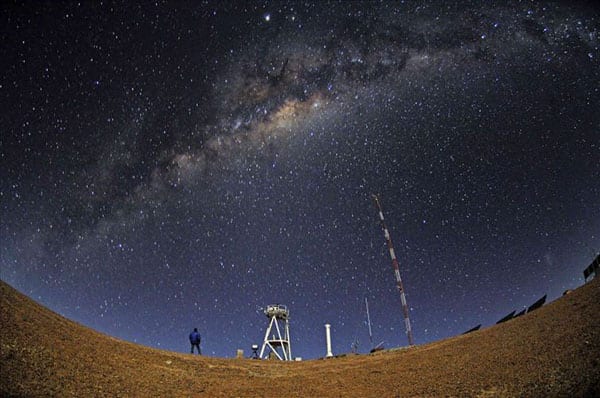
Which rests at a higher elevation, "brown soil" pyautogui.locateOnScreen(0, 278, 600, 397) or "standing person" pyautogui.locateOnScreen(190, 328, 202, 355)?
"standing person" pyautogui.locateOnScreen(190, 328, 202, 355)

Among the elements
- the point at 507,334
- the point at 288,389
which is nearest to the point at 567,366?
the point at 507,334

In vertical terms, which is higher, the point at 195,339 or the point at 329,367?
the point at 195,339

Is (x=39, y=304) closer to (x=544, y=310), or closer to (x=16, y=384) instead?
(x=16, y=384)

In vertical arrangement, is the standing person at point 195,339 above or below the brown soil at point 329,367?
above

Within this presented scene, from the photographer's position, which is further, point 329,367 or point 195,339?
point 195,339

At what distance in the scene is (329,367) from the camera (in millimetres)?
15883

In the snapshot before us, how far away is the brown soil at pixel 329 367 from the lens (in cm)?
877

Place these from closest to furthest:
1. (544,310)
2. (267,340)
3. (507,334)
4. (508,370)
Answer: (508,370)
(507,334)
(544,310)
(267,340)

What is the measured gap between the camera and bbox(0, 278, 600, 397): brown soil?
28.8ft

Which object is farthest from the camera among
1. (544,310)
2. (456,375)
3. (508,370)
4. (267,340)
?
(267,340)

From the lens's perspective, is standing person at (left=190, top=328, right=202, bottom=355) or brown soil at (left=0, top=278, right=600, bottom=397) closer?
brown soil at (left=0, top=278, right=600, bottom=397)

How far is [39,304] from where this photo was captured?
565 inches

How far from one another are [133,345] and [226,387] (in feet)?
18.7

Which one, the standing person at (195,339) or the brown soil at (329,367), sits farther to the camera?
the standing person at (195,339)
